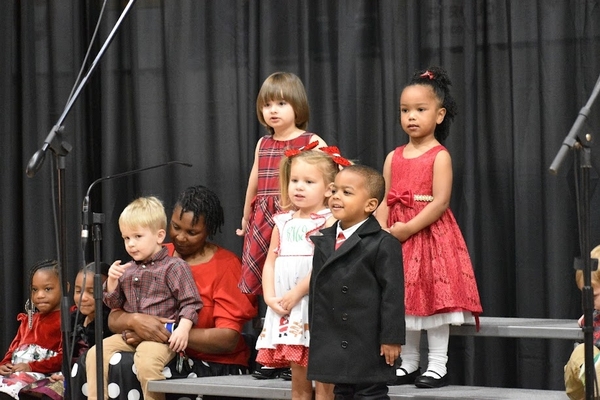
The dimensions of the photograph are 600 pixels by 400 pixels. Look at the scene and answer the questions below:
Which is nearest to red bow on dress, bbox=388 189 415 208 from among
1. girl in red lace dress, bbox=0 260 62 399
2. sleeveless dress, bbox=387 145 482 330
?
sleeveless dress, bbox=387 145 482 330

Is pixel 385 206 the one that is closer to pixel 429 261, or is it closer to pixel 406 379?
pixel 429 261

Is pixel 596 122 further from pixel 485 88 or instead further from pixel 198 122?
pixel 198 122

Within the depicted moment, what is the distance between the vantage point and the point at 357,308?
11.7 ft

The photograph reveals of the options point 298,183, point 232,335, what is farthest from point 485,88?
point 232,335

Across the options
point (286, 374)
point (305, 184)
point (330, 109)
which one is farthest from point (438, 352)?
point (330, 109)

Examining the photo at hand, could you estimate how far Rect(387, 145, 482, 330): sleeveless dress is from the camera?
3.92 meters

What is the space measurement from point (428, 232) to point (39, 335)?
2.04 meters

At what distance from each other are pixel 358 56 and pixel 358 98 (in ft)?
0.65

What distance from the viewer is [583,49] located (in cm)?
459

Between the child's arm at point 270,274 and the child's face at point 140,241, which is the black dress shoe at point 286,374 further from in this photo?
the child's face at point 140,241

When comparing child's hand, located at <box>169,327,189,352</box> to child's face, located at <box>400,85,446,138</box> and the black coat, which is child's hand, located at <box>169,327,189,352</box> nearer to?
the black coat

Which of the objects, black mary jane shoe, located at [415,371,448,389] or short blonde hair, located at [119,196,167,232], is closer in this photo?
black mary jane shoe, located at [415,371,448,389]

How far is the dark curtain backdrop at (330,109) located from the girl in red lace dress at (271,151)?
2.26 ft

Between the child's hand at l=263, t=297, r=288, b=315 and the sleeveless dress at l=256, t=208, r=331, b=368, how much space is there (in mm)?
23
